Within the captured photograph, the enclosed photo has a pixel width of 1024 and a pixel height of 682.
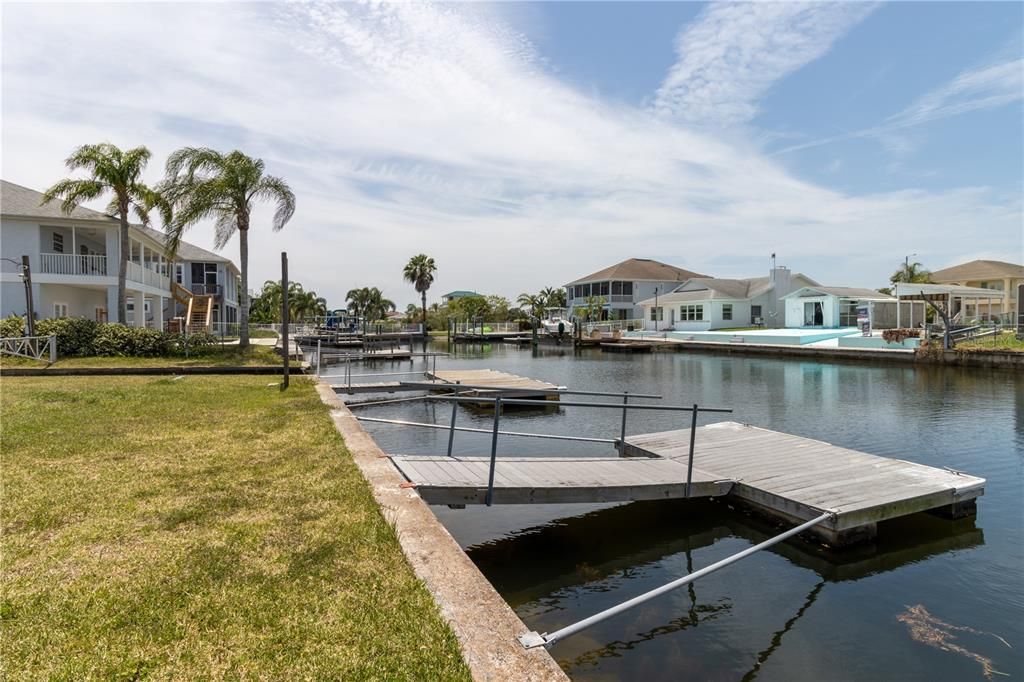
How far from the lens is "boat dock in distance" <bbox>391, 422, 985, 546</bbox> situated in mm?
6949

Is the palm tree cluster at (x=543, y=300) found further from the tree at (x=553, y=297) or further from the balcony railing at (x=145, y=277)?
the balcony railing at (x=145, y=277)

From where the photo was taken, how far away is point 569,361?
37688 millimetres

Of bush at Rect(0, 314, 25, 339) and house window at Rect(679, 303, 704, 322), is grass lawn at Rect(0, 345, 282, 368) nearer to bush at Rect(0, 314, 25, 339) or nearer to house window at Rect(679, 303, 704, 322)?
bush at Rect(0, 314, 25, 339)

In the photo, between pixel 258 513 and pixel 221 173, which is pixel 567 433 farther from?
pixel 221 173

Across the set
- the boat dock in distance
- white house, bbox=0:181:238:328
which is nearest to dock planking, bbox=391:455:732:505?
the boat dock in distance

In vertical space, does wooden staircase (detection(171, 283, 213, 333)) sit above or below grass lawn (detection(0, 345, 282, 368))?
above

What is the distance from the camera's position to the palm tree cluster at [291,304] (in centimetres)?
7262

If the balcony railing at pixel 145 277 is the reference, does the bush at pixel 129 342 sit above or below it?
below

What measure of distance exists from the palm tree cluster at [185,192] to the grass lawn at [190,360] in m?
1.43

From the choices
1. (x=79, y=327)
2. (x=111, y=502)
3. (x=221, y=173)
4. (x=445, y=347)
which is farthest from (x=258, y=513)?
(x=445, y=347)

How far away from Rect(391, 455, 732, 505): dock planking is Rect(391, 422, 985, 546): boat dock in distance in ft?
0.04

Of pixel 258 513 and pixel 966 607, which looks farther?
pixel 966 607

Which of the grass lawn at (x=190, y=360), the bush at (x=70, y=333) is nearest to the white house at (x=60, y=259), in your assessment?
the bush at (x=70, y=333)

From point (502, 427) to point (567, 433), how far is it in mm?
1752
